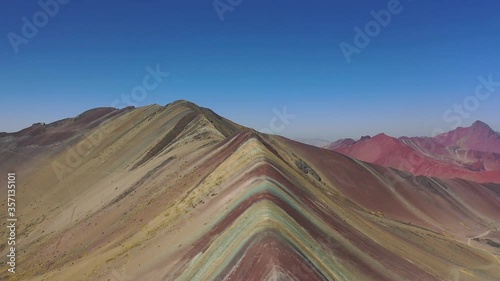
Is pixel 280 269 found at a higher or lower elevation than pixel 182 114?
lower

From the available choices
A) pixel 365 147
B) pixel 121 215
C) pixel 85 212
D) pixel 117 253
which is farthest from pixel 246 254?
pixel 365 147

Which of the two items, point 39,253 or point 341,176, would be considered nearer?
point 39,253

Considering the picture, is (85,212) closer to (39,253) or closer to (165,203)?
(39,253)

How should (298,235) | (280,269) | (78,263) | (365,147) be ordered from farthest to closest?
(365,147) → (78,263) → (298,235) → (280,269)

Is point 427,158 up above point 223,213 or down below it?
below

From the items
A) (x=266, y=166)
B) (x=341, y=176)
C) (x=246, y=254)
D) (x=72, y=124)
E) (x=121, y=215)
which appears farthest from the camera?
(x=72, y=124)

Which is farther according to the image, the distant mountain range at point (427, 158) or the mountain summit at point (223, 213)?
the distant mountain range at point (427, 158)

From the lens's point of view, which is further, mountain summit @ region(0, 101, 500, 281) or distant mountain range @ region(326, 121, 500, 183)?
distant mountain range @ region(326, 121, 500, 183)

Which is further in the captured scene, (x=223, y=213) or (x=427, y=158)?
(x=427, y=158)

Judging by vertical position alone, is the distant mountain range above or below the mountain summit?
below

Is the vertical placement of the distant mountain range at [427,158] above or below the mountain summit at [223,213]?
below

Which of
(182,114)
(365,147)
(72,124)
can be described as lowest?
(365,147)
